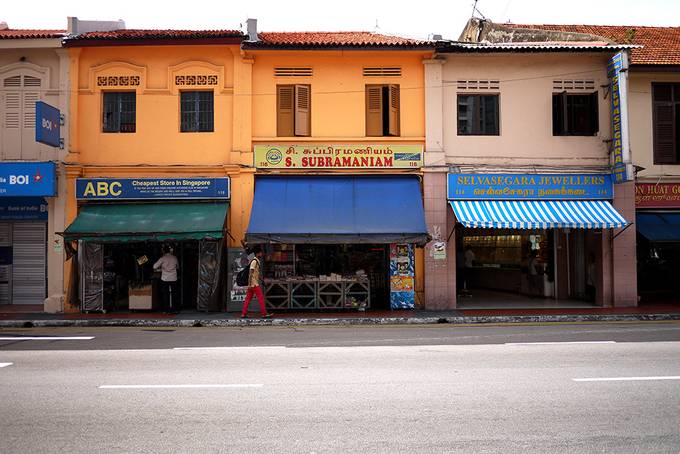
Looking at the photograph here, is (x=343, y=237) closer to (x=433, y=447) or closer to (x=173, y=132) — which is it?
(x=173, y=132)

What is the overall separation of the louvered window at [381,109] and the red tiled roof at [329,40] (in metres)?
1.22

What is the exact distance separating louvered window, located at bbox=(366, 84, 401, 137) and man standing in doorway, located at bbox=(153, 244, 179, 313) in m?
6.43

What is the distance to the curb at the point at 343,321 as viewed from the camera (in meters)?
13.7

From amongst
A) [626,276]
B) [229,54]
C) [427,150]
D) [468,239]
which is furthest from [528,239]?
[229,54]

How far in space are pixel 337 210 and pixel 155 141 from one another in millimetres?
5544

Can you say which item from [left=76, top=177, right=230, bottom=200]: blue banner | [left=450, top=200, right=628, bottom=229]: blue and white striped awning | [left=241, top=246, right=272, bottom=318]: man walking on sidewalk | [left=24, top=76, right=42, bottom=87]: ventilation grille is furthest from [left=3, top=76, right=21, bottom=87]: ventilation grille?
[left=450, top=200, right=628, bottom=229]: blue and white striped awning

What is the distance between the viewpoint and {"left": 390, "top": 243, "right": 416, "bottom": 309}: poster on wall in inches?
612

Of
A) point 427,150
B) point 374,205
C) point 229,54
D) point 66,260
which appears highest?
point 229,54

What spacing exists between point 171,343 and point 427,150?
8.79 m

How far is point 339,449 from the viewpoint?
484cm

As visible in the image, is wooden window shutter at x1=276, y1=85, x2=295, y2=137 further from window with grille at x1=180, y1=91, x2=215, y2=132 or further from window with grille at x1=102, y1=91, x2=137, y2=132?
window with grille at x1=102, y1=91, x2=137, y2=132

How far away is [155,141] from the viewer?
1587cm

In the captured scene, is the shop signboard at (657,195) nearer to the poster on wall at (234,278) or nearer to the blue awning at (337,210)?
the blue awning at (337,210)

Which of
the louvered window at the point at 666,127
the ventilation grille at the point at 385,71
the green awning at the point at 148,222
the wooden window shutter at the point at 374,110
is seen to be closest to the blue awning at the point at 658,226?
the louvered window at the point at 666,127
